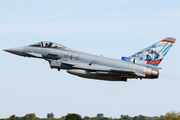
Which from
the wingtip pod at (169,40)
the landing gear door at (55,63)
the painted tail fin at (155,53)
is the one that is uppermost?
the wingtip pod at (169,40)

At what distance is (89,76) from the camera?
1191 inches

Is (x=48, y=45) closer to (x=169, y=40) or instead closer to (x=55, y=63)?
(x=55, y=63)

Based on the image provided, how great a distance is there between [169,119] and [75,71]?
2095 cm

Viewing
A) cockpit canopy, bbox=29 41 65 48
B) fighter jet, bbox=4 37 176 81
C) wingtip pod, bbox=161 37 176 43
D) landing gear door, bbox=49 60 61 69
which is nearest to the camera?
fighter jet, bbox=4 37 176 81

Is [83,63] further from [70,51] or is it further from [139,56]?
[139,56]

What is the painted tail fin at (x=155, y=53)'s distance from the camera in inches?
1241

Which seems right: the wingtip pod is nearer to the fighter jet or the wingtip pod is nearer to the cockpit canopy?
the fighter jet

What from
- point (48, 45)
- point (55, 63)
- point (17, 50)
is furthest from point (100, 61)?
point (17, 50)

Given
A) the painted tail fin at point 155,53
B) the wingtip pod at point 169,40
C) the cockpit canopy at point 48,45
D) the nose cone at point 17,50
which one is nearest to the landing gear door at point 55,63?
the cockpit canopy at point 48,45

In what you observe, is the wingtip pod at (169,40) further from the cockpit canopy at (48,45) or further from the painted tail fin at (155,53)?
the cockpit canopy at (48,45)

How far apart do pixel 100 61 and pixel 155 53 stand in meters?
5.53

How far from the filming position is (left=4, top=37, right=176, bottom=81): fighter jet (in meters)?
30.1

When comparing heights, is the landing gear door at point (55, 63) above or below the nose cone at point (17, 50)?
below

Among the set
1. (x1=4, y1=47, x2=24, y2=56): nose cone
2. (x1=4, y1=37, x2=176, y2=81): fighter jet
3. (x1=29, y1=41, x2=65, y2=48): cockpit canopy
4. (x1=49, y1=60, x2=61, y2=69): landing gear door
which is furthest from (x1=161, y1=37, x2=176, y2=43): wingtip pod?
(x1=4, y1=47, x2=24, y2=56): nose cone
